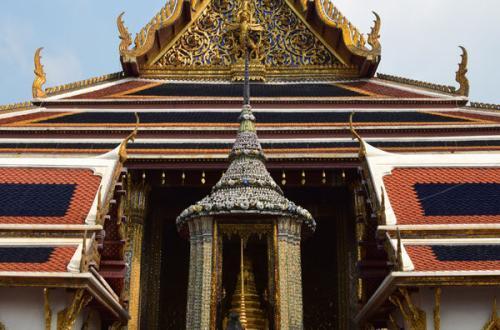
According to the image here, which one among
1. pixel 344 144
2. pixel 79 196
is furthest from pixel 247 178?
pixel 344 144

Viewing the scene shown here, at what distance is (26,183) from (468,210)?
389cm

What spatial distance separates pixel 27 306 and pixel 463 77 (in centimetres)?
724

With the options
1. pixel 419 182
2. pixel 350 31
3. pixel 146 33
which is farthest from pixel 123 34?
pixel 419 182

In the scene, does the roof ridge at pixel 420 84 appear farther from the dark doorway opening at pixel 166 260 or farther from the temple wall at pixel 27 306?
the temple wall at pixel 27 306

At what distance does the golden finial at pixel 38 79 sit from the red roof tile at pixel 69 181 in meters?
3.83

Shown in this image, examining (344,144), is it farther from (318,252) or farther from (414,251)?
(414,251)

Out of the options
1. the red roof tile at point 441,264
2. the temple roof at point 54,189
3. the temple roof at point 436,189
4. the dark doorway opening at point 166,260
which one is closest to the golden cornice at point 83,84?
the dark doorway opening at point 166,260

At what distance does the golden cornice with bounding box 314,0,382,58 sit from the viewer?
11570mm

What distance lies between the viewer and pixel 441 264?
5875 millimetres

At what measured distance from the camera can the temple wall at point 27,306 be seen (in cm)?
592

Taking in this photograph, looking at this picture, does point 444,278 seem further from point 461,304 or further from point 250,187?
point 250,187

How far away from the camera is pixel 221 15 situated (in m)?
12.5

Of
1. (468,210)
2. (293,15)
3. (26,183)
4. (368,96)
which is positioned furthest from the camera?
(293,15)

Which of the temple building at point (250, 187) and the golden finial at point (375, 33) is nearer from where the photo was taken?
the temple building at point (250, 187)
